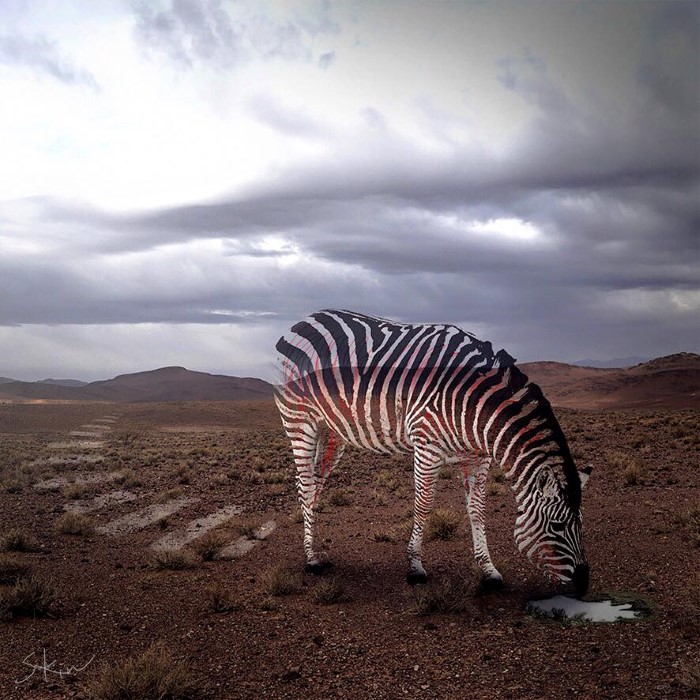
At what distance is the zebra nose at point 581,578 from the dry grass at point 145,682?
4.76 meters

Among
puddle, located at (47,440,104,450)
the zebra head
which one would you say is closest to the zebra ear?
the zebra head

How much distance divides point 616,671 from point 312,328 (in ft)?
24.1

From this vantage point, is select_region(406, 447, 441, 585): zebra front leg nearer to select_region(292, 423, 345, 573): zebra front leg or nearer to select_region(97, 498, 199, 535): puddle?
select_region(292, 423, 345, 573): zebra front leg

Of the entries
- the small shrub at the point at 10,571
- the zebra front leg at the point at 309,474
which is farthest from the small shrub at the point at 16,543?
the zebra front leg at the point at 309,474

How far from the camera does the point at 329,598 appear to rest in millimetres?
8992

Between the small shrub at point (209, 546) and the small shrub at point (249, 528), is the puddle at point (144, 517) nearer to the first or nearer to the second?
the small shrub at point (249, 528)

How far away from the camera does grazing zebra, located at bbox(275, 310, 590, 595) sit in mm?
8086

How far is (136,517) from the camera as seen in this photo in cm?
1588

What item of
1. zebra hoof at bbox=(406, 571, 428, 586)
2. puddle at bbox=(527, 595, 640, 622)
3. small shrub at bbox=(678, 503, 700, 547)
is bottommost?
zebra hoof at bbox=(406, 571, 428, 586)

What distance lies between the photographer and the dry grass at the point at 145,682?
613cm

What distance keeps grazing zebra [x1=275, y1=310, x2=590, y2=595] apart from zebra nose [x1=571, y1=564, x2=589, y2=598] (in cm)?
1

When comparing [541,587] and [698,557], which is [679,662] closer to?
[541,587]

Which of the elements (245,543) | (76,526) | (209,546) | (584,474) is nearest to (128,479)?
(76,526)

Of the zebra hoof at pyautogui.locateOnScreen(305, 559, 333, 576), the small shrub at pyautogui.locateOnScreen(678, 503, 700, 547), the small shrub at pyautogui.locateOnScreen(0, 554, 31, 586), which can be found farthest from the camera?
the small shrub at pyautogui.locateOnScreen(678, 503, 700, 547)
